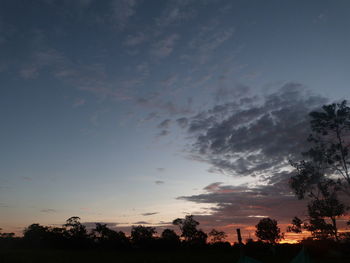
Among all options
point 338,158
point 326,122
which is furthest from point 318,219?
point 326,122

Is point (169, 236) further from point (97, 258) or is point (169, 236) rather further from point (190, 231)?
point (97, 258)

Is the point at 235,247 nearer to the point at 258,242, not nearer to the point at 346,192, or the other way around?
the point at 258,242

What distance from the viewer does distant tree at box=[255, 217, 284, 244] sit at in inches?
4838

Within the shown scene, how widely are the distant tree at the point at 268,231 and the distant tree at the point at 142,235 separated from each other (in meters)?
44.1

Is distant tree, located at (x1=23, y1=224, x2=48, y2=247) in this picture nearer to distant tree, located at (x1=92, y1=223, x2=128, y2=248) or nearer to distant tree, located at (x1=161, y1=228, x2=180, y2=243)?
distant tree, located at (x1=92, y1=223, x2=128, y2=248)

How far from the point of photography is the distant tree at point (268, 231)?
12289cm

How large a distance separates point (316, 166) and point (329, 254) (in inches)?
1365

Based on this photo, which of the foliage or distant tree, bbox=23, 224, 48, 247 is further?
the foliage

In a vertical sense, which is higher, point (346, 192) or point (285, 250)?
point (346, 192)

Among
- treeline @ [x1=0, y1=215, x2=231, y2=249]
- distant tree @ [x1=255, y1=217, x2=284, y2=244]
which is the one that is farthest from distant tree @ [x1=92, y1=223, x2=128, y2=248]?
distant tree @ [x1=255, y1=217, x2=284, y2=244]

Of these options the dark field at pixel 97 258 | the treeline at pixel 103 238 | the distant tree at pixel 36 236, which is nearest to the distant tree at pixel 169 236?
the treeline at pixel 103 238

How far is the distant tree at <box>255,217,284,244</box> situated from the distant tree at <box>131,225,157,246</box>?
44108 mm

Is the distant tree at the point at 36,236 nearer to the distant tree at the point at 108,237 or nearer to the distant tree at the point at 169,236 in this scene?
the distant tree at the point at 108,237

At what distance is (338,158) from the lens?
41219 millimetres
